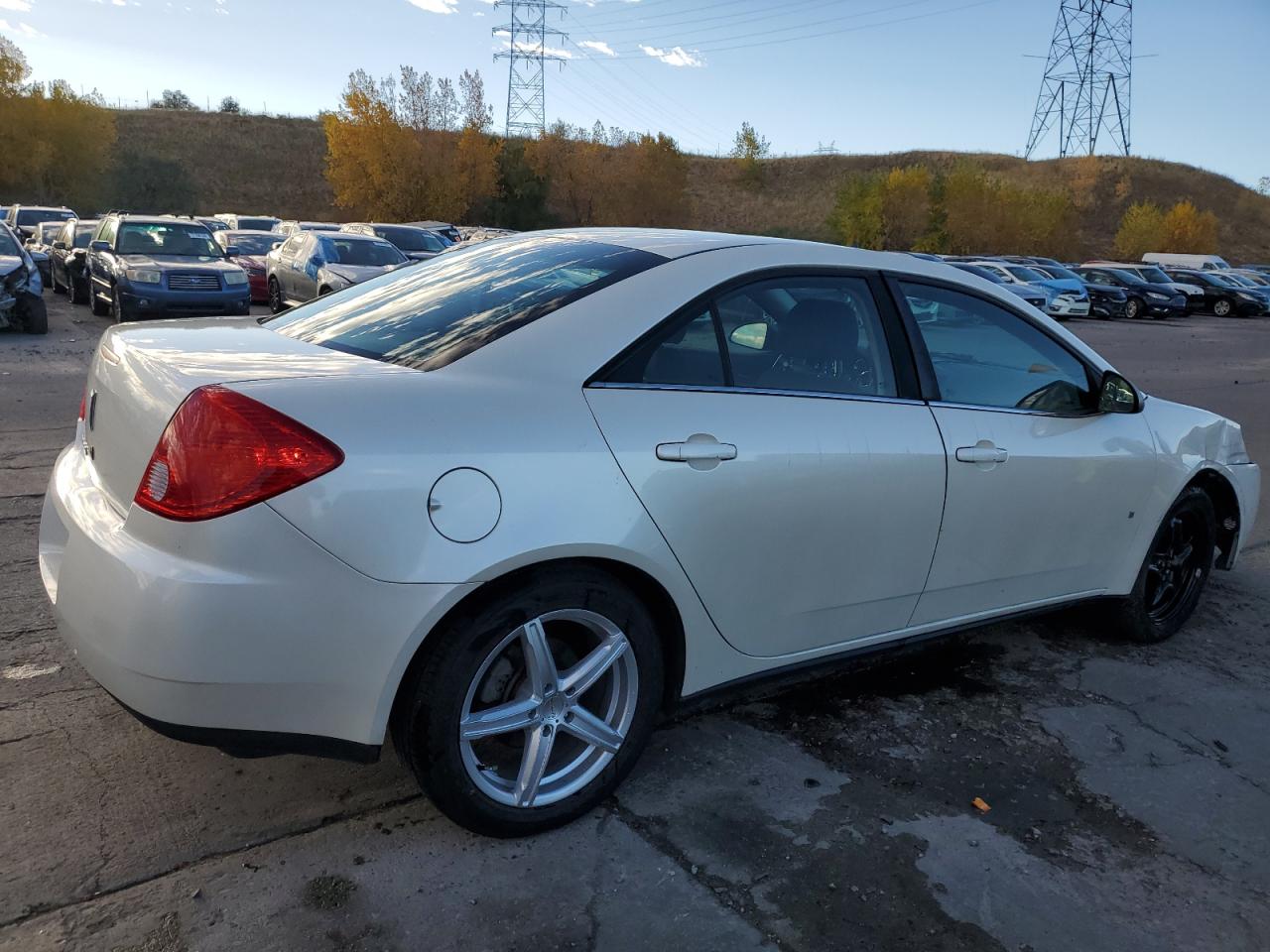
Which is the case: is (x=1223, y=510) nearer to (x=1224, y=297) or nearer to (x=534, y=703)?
(x=534, y=703)

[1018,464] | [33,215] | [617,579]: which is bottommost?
[33,215]

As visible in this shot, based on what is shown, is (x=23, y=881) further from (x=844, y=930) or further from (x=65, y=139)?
(x=65, y=139)

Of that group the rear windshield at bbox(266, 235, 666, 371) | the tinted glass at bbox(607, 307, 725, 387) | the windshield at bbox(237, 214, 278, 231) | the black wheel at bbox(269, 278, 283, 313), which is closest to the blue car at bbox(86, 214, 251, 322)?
the black wheel at bbox(269, 278, 283, 313)

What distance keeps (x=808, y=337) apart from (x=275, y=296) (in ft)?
55.5

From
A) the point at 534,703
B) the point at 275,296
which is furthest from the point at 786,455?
the point at 275,296

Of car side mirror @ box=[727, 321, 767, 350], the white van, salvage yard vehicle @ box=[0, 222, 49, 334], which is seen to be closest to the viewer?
car side mirror @ box=[727, 321, 767, 350]

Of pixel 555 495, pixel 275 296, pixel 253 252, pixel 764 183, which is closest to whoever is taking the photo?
pixel 555 495

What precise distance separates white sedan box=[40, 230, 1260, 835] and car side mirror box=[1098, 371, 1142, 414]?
21 millimetres

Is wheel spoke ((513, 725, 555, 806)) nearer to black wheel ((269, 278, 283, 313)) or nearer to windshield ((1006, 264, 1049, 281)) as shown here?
black wheel ((269, 278, 283, 313))

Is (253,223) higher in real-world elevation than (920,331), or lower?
lower

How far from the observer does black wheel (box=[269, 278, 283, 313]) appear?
1789cm

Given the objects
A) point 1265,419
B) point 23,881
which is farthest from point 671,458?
point 1265,419

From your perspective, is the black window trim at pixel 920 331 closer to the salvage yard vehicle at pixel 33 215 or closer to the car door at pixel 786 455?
the car door at pixel 786 455

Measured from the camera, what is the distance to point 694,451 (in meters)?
2.71
